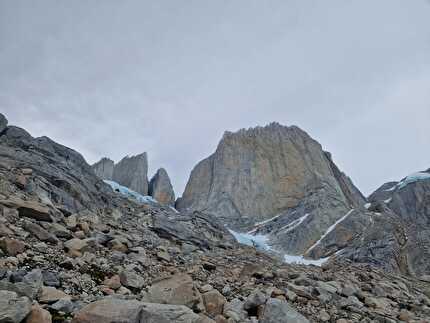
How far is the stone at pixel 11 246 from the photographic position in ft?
25.8

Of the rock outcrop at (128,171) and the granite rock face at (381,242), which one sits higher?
the rock outcrop at (128,171)

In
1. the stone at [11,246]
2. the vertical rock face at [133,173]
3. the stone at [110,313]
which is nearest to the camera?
the stone at [110,313]

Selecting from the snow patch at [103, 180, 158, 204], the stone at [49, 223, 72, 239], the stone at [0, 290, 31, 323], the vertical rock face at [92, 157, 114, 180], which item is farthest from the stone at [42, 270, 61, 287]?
the vertical rock face at [92, 157, 114, 180]

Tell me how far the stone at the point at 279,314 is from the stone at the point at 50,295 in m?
4.55

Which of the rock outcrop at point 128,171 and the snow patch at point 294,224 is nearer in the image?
the snow patch at point 294,224

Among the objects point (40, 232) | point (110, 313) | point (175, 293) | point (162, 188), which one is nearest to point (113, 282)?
point (175, 293)

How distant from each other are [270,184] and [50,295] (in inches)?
2416

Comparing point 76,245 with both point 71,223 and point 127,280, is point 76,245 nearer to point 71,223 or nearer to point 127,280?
point 127,280

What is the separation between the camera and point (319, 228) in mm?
45938

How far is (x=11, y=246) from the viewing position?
798 centimetres

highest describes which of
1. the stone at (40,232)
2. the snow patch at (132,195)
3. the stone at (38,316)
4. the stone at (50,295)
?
the snow patch at (132,195)

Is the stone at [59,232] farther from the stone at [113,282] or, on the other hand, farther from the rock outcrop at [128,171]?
the rock outcrop at [128,171]

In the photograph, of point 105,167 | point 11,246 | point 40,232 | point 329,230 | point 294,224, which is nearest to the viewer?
point 11,246

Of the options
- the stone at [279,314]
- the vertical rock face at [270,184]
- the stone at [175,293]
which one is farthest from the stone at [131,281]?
the vertical rock face at [270,184]
